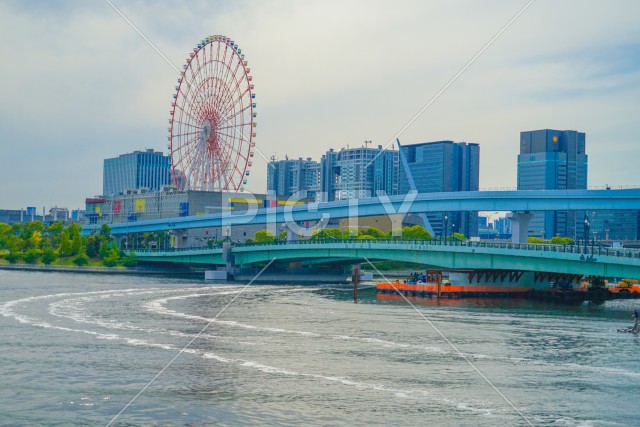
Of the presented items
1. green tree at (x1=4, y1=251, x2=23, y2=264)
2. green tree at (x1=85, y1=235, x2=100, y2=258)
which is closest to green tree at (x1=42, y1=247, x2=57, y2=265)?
green tree at (x1=4, y1=251, x2=23, y2=264)

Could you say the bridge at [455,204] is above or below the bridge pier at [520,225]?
above

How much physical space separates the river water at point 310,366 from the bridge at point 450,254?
5380 millimetres

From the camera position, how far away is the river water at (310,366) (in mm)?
38188

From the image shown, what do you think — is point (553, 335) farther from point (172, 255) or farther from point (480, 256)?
point (172, 255)

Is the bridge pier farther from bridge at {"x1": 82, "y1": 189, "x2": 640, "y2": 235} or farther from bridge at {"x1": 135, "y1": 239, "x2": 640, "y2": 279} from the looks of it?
bridge at {"x1": 135, "y1": 239, "x2": 640, "y2": 279}

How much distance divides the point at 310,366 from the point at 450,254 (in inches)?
2389

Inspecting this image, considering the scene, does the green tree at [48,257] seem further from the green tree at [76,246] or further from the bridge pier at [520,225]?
the bridge pier at [520,225]

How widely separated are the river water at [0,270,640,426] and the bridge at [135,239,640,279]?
17.7 feet

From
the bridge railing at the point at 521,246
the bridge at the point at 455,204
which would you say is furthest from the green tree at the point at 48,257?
the bridge railing at the point at 521,246

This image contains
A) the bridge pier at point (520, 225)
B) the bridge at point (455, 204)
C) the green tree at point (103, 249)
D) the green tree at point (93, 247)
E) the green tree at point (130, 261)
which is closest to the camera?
the bridge at point (455, 204)

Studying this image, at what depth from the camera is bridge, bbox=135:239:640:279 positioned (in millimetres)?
84812

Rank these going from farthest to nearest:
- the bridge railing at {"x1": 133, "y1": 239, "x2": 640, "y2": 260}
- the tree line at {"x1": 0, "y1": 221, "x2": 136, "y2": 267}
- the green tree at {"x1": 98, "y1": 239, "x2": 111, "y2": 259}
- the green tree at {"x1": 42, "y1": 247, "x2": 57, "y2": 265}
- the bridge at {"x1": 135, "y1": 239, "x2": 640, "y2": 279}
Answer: the green tree at {"x1": 98, "y1": 239, "x2": 111, "y2": 259}
the tree line at {"x1": 0, "y1": 221, "x2": 136, "y2": 267}
the green tree at {"x1": 42, "y1": 247, "x2": 57, "y2": 265}
the bridge at {"x1": 135, "y1": 239, "x2": 640, "y2": 279}
the bridge railing at {"x1": 133, "y1": 239, "x2": 640, "y2": 260}

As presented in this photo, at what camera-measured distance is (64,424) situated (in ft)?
117

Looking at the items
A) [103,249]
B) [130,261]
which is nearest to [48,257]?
[103,249]
